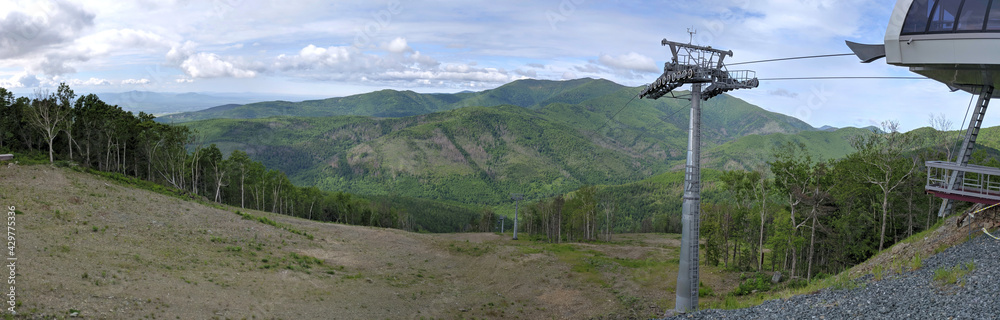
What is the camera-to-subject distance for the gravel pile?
35.2 ft

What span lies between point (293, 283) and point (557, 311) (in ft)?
50.1

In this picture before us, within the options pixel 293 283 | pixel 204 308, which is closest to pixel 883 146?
pixel 293 283

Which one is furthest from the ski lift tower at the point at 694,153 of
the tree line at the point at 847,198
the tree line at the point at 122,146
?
the tree line at the point at 122,146

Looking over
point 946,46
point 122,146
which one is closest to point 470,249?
point 946,46

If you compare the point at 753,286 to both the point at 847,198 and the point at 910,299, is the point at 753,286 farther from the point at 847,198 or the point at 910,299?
the point at 910,299

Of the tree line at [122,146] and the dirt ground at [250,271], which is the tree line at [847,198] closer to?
the dirt ground at [250,271]

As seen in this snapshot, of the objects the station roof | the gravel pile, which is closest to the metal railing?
the gravel pile

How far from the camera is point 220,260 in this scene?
2761 centimetres

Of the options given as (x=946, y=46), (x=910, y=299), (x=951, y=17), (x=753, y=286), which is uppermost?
(x=951, y=17)

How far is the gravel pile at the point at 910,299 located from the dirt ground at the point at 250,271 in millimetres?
12230

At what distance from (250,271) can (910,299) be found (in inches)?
1159

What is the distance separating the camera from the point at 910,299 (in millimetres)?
11898

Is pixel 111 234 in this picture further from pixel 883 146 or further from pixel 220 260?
pixel 883 146

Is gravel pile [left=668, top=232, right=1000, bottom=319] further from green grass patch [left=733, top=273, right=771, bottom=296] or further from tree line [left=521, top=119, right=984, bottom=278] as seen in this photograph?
tree line [left=521, top=119, right=984, bottom=278]
